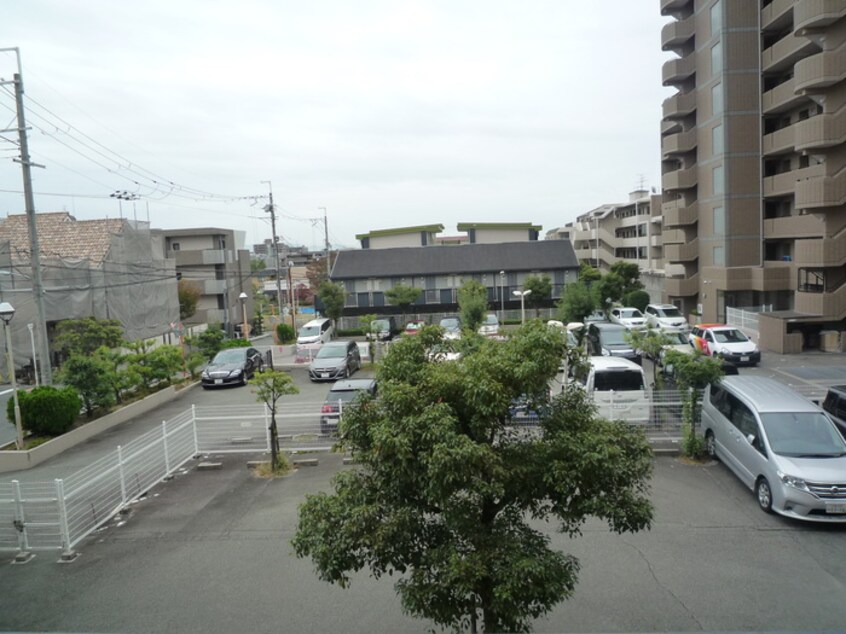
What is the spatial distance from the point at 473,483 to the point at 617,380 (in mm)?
11282

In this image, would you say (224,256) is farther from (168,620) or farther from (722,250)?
(168,620)

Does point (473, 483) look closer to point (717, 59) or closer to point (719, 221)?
point (719, 221)

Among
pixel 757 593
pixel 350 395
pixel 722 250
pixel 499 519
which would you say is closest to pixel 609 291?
pixel 722 250

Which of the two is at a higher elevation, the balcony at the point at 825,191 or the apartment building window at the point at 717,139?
the apartment building window at the point at 717,139

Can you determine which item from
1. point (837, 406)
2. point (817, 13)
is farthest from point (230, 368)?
point (817, 13)

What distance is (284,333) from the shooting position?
117 feet

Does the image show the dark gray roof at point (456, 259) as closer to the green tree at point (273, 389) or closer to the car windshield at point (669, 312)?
the car windshield at point (669, 312)

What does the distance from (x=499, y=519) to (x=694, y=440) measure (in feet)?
27.9

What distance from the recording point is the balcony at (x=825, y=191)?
971 inches

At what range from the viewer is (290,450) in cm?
1426

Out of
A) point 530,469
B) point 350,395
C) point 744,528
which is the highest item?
point 530,469

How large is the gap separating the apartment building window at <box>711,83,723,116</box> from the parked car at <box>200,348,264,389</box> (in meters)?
24.8

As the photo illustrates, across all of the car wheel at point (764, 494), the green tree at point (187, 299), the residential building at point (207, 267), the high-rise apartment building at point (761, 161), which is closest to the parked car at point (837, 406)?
the car wheel at point (764, 494)

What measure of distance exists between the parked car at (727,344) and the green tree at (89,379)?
18866mm
